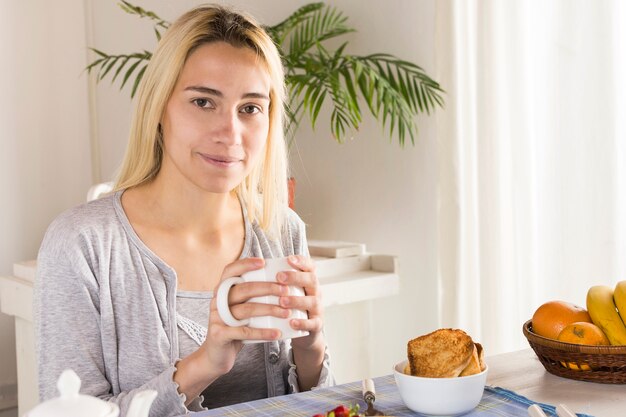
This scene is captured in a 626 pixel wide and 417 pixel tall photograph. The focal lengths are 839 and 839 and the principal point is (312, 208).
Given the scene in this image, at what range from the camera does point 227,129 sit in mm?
1409

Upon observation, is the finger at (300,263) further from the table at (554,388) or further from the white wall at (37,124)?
the white wall at (37,124)

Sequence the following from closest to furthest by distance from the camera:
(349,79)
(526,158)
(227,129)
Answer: (227,129) → (526,158) → (349,79)

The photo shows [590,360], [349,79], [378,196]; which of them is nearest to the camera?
Result: [590,360]

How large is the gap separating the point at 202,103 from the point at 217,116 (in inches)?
1.6

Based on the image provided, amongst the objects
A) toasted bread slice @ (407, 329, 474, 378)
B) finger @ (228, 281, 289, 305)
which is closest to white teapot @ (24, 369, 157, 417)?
finger @ (228, 281, 289, 305)

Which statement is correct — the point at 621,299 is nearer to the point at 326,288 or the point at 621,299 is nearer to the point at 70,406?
the point at 70,406

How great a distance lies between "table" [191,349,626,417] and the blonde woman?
12 cm

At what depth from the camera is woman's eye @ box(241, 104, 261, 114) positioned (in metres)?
1.46

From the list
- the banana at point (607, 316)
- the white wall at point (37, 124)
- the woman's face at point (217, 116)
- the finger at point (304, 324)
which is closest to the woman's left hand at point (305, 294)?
the finger at point (304, 324)

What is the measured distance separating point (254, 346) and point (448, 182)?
1125 millimetres

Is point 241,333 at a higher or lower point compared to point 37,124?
lower

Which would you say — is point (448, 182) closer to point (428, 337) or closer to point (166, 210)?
point (166, 210)

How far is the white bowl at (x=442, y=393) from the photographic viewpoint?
3.51 feet

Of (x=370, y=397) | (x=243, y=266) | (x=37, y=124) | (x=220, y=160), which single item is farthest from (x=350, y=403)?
(x=37, y=124)
